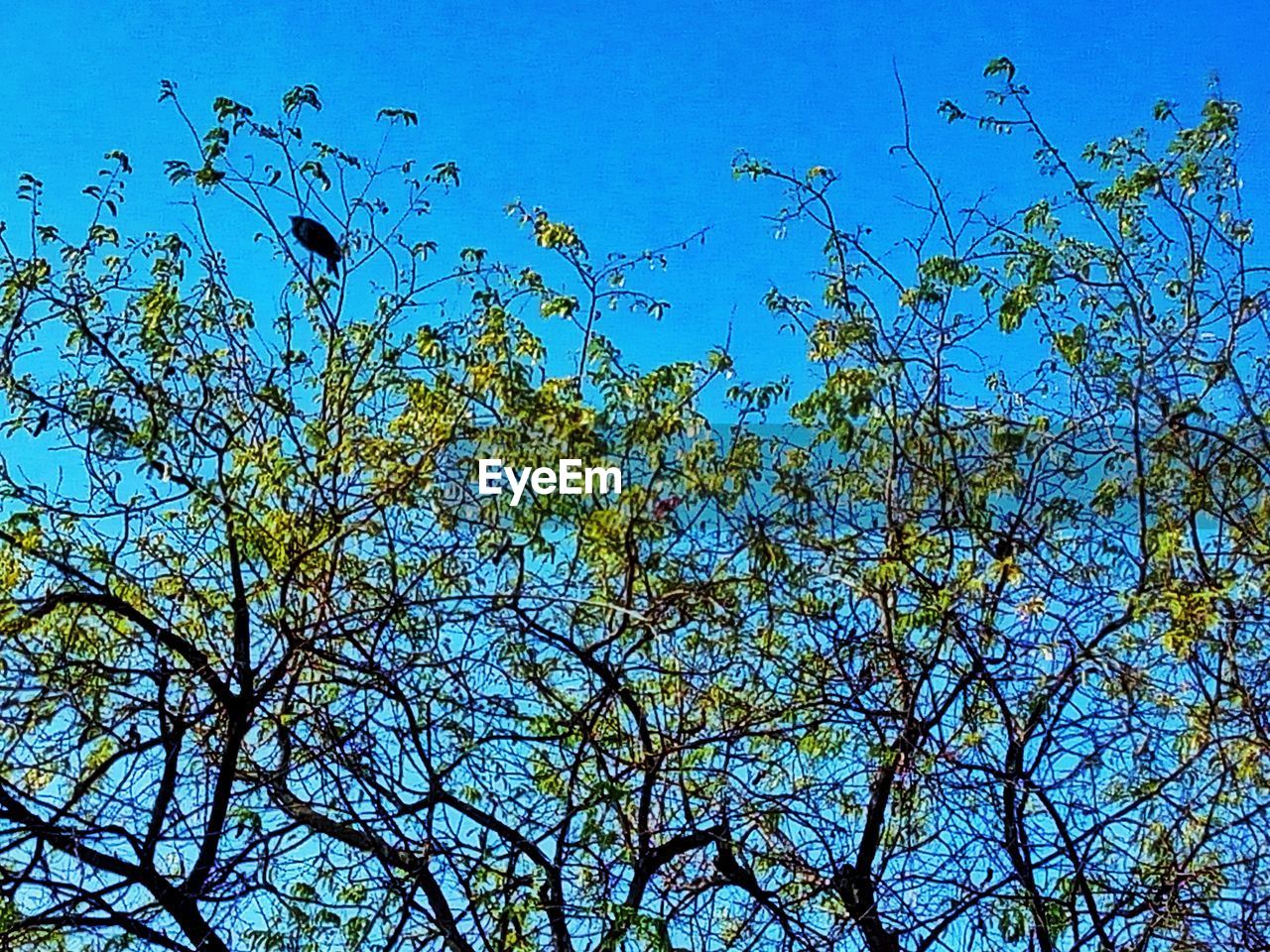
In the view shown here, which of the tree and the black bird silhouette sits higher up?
the black bird silhouette

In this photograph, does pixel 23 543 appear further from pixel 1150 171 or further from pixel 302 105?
pixel 1150 171

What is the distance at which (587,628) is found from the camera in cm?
301

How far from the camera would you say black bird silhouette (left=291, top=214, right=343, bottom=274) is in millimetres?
3162

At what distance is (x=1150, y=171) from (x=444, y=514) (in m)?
1.81

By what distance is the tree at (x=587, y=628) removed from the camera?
2.85m

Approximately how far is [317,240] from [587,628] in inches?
43.5

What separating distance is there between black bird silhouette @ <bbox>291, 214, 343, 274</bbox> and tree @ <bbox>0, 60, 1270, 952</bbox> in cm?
7

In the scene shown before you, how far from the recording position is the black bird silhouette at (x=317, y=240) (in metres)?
3.16

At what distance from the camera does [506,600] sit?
115 inches

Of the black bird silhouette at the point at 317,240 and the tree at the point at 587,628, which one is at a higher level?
the black bird silhouette at the point at 317,240

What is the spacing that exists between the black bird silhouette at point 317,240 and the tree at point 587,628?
72 mm

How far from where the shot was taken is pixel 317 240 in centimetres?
318

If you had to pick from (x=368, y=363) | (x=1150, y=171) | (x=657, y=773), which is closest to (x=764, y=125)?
(x=1150, y=171)

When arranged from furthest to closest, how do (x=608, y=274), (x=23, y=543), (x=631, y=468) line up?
(x=608, y=274) → (x=631, y=468) → (x=23, y=543)
